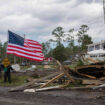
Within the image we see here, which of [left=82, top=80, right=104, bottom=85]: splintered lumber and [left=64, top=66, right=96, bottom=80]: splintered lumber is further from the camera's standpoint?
[left=64, top=66, right=96, bottom=80]: splintered lumber

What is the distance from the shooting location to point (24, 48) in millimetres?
12539

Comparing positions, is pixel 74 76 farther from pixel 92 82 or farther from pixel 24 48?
pixel 24 48

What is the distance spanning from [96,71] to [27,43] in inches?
199

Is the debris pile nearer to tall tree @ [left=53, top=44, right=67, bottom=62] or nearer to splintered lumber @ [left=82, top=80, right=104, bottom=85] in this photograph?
splintered lumber @ [left=82, top=80, right=104, bottom=85]

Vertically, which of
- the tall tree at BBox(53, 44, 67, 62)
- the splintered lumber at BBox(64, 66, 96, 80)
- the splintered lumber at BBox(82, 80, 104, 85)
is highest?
the tall tree at BBox(53, 44, 67, 62)

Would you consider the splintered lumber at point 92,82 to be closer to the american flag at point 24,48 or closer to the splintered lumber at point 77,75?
the splintered lumber at point 77,75

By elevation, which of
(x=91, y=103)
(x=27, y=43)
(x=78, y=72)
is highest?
(x=27, y=43)

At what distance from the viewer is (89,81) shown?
11.9 m

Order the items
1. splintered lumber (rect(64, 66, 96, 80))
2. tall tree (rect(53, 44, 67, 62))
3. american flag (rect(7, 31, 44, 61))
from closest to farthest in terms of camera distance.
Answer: american flag (rect(7, 31, 44, 61)) → splintered lumber (rect(64, 66, 96, 80)) → tall tree (rect(53, 44, 67, 62))

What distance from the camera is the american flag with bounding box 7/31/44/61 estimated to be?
40.5 ft

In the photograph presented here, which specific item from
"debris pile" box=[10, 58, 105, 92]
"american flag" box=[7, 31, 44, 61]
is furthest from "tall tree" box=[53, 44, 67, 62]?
"american flag" box=[7, 31, 44, 61]

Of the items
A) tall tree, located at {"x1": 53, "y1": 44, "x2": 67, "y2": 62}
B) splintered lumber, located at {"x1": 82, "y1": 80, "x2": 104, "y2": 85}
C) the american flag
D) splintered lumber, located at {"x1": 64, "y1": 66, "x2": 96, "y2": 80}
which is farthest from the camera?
tall tree, located at {"x1": 53, "y1": 44, "x2": 67, "y2": 62}

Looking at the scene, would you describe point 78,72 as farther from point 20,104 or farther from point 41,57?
point 20,104

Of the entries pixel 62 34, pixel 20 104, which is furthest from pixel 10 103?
pixel 62 34
